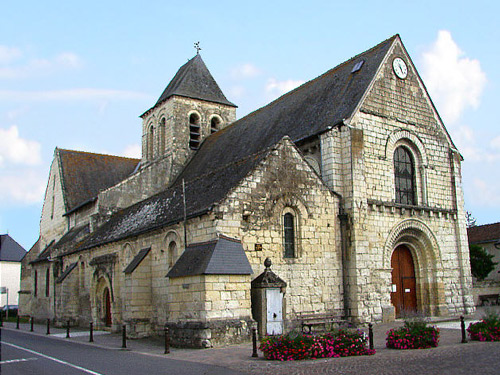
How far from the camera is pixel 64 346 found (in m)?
15.8

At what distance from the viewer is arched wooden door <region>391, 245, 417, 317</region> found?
64.1 ft

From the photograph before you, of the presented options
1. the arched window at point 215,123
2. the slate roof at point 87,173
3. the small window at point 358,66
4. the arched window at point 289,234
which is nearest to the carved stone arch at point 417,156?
the small window at point 358,66

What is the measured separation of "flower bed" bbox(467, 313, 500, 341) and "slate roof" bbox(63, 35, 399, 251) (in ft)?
25.3

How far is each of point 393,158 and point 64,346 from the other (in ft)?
44.3

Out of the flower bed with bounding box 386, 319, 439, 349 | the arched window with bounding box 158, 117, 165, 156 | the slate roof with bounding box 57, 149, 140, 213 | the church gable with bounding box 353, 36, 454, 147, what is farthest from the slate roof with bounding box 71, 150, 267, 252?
the arched window with bounding box 158, 117, 165, 156

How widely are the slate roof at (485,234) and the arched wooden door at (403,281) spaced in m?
17.8

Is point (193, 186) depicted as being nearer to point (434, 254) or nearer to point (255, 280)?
point (255, 280)

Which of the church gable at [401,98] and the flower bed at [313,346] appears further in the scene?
the church gable at [401,98]

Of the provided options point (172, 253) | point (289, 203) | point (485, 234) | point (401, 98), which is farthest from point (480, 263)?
point (172, 253)

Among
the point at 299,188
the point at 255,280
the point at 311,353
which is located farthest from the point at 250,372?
the point at 299,188

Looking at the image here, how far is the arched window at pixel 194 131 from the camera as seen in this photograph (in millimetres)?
32375

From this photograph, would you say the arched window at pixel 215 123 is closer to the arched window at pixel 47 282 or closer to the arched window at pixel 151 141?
the arched window at pixel 151 141

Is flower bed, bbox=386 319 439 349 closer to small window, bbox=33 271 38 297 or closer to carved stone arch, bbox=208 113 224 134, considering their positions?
carved stone arch, bbox=208 113 224 134

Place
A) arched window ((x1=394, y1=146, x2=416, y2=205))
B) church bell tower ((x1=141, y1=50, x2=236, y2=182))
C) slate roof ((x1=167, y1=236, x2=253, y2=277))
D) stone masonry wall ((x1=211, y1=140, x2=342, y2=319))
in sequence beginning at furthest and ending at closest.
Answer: church bell tower ((x1=141, y1=50, x2=236, y2=182)) < arched window ((x1=394, y1=146, x2=416, y2=205)) < stone masonry wall ((x1=211, y1=140, x2=342, y2=319)) < slate roof ((x1=167, y1=236, x2=253, y2=277))
